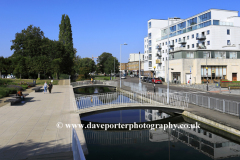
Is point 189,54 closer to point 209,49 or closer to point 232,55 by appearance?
point 209,49

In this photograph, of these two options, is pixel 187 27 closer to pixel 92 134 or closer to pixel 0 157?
pixel 92 134

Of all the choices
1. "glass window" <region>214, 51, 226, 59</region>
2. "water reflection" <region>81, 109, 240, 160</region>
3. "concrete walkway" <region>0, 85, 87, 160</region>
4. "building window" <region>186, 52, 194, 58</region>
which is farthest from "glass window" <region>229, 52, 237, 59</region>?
"concrete walkway" <region>0, 85, 87, 160</region>

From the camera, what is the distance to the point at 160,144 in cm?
1215

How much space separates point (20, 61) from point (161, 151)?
146 feet

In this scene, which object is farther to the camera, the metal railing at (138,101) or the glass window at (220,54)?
the glass window at (220,54)

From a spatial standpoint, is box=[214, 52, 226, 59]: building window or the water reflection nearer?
the water reflection

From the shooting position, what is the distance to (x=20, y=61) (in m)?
47.0

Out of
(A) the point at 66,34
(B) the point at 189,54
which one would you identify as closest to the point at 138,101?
(B) the point at 189,54

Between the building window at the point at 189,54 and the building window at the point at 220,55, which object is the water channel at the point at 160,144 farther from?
the building window at the point at 220,55

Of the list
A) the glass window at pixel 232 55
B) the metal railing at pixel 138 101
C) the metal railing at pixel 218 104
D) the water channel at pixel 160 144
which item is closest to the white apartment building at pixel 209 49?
the glass window at pixel 232 55

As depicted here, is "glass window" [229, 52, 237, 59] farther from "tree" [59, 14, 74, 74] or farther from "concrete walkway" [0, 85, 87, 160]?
"concrete walkway" [0, 85, 87, 160]

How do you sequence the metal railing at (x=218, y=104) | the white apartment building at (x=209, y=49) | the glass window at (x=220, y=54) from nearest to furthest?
the metal railing at (x=218, y=104)
the white apartment building at (x=209, y=49)
the glass window at (x=220, y=54)

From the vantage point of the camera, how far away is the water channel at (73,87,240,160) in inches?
415

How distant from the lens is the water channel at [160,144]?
10547mm
